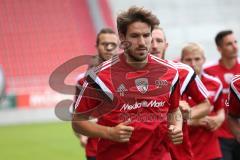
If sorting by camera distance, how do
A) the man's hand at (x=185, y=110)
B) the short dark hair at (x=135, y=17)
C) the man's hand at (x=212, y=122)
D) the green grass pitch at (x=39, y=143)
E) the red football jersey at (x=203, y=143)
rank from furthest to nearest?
the green grass pitch at (x=39, y=143) → the red football jersey at (x=203, y=143) → the man's hand at (x=212, y=122) → the man's hand at (x=185, y=110) → the short dark hair at (x=135, y=17)

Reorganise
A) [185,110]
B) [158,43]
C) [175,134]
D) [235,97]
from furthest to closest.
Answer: [158,43] < [185,110] < [235,97] < [175,134]

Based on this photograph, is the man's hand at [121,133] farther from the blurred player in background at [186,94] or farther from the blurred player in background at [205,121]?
the blurred player in background at [205,121]

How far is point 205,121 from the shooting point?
19.3 ft

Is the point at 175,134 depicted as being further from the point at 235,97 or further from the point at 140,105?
the point at 235,97

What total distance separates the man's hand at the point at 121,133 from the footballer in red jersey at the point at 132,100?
4cm

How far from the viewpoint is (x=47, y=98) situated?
738 inches

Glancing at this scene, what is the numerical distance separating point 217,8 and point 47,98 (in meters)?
11.1

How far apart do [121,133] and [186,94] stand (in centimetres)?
162

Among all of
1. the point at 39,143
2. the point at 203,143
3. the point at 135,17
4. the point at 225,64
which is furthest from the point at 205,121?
the point at 39,143

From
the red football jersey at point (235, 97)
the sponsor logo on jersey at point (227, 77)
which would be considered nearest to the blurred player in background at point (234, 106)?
the red football jersey at point (235, 97)

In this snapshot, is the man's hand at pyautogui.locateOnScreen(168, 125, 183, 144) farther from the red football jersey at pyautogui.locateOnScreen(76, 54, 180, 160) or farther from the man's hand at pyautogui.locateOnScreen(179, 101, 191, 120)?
the man's hand at pyautogui.locateOnScreen(179, 101, 191, 120)

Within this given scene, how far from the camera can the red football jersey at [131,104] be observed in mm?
4164

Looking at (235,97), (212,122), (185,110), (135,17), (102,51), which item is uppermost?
(135,17)

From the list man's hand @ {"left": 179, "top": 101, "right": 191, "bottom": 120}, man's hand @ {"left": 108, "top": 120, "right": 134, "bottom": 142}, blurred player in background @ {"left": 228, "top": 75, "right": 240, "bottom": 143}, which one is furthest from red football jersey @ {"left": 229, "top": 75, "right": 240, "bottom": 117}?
man's hand @ {"left": 108, "top": 120, "right": 134, "bottom": 142}
